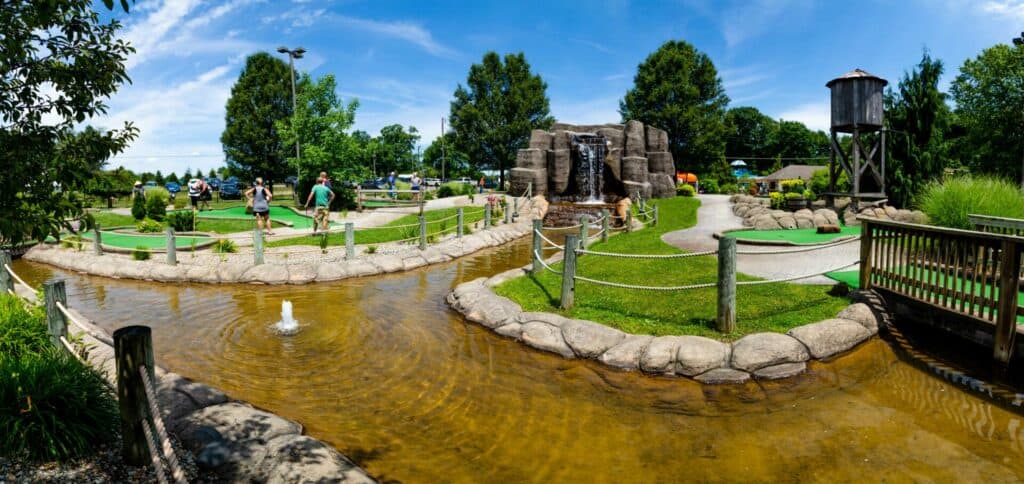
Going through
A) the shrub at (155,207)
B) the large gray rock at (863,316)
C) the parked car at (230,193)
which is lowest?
the large gray rock at (863,316)

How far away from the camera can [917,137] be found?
20.4 metres

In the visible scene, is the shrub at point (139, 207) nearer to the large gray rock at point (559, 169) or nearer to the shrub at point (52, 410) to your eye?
the shrub at point (52, 410)

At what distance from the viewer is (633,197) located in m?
30.3

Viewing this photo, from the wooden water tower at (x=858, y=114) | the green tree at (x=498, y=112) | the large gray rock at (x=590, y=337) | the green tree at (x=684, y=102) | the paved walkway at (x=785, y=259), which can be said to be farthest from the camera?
the green tree at (x=498, y=112)

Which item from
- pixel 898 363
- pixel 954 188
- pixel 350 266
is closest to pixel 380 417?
pixel 898 363

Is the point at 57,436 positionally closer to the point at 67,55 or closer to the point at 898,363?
the point at 67,55

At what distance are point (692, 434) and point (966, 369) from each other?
3.88 metres

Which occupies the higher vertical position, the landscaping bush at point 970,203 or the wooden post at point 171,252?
the landscaping bush at point 970,203

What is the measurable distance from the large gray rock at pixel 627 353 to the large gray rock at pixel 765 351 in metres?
1.05

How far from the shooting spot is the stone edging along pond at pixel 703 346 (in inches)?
257

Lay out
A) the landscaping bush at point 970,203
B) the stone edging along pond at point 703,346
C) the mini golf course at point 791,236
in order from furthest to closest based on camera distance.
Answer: the mini golf course at point 791,236 → the landscaping bush at point 970,203 → the stone edging along pond at point 703,346

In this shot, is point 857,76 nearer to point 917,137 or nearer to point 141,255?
point 917,137

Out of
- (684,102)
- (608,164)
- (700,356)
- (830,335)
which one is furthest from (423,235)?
(684,102)

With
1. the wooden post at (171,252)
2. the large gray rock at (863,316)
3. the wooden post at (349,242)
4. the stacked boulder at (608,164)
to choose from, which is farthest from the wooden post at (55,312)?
the stacked boulder at (608,164)
